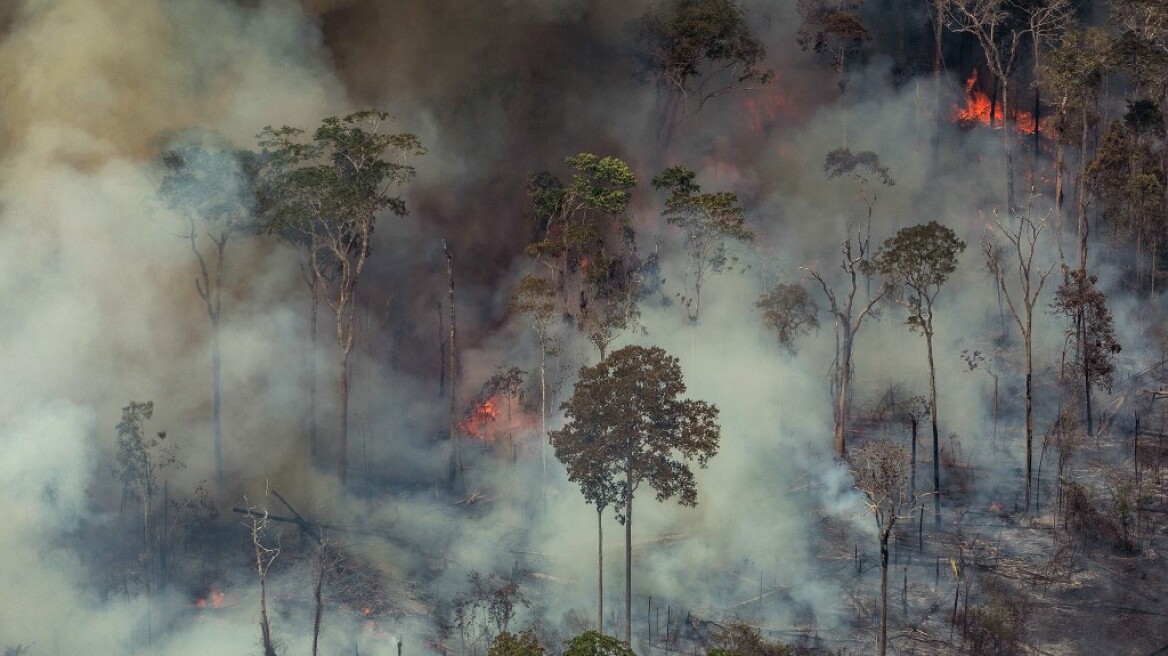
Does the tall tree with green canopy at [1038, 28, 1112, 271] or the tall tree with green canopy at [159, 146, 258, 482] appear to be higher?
the tall tree with green canopy at [1038, 28, 1112, 271]

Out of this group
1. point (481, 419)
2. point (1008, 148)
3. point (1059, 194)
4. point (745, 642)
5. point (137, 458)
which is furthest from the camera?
point (1008, 148)

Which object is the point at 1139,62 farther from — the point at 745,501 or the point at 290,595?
the point at 290,595

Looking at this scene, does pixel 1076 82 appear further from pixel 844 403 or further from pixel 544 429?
pixel 544 429

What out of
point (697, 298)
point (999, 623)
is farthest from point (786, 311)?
point (999, 623)

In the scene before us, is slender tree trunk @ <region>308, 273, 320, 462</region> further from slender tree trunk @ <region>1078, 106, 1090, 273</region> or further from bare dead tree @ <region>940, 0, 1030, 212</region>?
bare dead tree @ <region>940, 0, 1030, 212</region>

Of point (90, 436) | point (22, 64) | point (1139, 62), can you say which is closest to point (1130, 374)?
point (1139, 62)

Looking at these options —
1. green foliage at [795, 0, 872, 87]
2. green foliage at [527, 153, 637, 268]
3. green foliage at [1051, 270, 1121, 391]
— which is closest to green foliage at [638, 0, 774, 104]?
green foliage at [795, 0, 872, 87]
